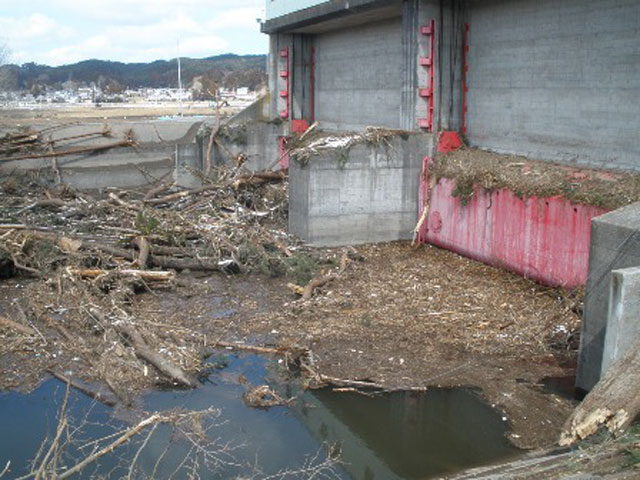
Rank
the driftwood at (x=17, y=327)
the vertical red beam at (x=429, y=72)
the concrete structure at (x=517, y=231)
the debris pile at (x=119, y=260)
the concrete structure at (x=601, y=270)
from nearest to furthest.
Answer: the concrete structure at (x=601, y=270) < the debris pile at (x=119, y=260) < the driftwood at (x=17, y=327) < the concrete structure at (x=517, y=231) < the vertical red beam at (x=429, y=72)

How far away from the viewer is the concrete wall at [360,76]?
19.6 metres

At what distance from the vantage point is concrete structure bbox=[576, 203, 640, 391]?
7949 millimetres

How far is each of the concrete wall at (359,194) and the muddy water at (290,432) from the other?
7.14 m

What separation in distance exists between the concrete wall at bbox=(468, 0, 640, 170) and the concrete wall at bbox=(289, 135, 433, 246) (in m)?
1.72

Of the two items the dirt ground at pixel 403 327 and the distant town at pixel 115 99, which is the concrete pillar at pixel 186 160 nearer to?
the dirt ground at pixel 403 327

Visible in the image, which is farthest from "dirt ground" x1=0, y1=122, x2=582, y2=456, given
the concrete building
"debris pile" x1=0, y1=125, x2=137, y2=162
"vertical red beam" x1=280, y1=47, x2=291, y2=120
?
"vertical red beam" x1=280, y1=47, x2=291, y2=120

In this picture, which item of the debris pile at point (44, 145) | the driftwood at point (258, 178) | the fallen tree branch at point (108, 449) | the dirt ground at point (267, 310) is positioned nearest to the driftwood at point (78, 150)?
the debris pile at point (44, 145)

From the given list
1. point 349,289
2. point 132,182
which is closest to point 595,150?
point 349,289

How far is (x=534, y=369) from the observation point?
30.3 ft

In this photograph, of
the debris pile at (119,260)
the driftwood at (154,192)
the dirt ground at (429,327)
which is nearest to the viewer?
the dirt ground at (429,327)

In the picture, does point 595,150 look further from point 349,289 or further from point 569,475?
point 569,475

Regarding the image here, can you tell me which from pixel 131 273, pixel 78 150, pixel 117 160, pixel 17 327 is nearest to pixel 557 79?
pixel 131 273

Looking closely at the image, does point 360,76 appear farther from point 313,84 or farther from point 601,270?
point 601,270

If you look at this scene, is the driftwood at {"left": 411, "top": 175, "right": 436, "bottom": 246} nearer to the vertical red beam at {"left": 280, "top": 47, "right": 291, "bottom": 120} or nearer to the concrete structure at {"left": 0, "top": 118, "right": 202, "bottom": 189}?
the concrete structure at {"left": 0, "top": 118, "right": 202, "bottom": 189}
